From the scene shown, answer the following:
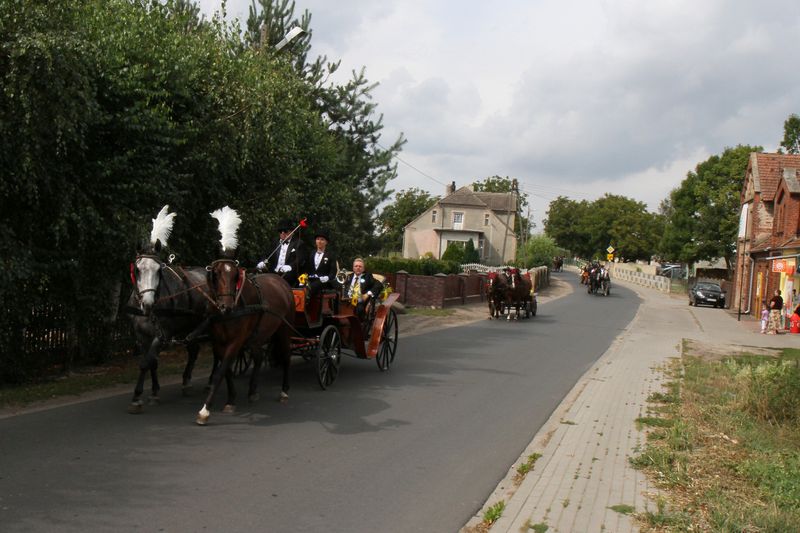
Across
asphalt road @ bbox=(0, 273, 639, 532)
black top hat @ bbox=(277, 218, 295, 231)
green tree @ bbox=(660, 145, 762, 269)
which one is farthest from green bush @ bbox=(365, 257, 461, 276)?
green tree @ bbox=(660, 145, 762, 269)

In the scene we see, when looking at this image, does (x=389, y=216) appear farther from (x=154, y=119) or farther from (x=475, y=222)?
(x=475, y=222)

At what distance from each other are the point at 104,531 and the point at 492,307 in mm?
21419

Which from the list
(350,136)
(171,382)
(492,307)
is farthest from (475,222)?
(171,382)

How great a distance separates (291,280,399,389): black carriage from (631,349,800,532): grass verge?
14.3 ft

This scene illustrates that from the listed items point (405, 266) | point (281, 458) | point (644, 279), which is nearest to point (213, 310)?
point (281, 458)

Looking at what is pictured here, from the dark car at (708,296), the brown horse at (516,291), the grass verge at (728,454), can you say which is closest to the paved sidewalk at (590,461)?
the grass verge at (728,454)

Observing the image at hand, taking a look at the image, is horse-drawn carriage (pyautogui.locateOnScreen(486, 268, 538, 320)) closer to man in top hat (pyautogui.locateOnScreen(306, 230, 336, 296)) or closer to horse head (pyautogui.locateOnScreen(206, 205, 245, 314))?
man in top hat (pyautogui.locateOnScreen(306, 230, 336, 296))

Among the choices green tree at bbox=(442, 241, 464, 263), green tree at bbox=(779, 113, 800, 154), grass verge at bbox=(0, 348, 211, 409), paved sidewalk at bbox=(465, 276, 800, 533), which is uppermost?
green tree at bbox=(779, 113, 800, 154)

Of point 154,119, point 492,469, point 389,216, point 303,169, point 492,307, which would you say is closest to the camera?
point 492,469

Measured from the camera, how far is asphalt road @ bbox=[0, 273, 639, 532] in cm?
513

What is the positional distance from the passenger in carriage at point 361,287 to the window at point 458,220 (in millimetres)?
64883

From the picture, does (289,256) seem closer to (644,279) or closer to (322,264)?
(322,264)

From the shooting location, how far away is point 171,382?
10148 millimetres

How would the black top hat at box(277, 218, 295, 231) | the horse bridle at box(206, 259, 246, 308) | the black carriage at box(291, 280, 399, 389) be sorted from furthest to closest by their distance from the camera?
the black top hat at box(277, 218, 295, 231), the black carriage at box(291, 280, 399, 389), the horse bridle at box(206, 259, 246, 308)
